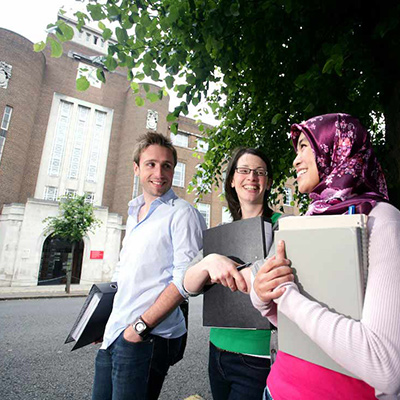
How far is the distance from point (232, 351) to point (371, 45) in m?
3.26

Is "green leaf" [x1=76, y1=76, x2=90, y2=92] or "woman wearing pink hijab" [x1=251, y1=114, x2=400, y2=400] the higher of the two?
"green leaf" [x1=76, y1=76, x2=90, y2=92]

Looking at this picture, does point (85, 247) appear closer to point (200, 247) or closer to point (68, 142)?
point (68, 142)

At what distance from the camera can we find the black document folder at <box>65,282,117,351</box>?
166cm

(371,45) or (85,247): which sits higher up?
(371,45)

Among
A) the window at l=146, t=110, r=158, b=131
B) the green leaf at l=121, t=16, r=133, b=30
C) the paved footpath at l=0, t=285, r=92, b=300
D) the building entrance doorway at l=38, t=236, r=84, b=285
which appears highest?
the window at l=146, t=110, r=158, b=131

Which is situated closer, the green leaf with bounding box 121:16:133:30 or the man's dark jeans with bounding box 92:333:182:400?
the man's dark jeans with bounding box 92:333:182:400

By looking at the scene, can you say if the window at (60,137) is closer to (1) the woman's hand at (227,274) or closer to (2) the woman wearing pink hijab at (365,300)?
(1) the woman's hand at (227,274)

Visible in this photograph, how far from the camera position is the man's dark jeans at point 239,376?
1.33m

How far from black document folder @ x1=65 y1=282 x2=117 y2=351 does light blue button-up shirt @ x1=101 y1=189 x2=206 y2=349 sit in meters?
0.10

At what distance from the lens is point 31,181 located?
2159 cm

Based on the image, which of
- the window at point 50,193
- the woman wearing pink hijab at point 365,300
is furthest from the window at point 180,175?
the woman wearing pink hijab at point 365,300

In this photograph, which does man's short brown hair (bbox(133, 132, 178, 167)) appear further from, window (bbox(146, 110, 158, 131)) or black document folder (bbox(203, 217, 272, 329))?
window (bbox(146, 110, 158, 131))

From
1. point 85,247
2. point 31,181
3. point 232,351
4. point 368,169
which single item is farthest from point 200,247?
point 31,181

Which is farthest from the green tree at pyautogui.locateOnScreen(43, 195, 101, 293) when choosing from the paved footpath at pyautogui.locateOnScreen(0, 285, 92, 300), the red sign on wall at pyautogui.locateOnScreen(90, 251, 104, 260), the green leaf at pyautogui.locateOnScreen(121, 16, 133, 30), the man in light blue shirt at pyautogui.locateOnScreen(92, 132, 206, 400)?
the man in light blue shirt at pyautogui.locateOnScreen(92, 132, 206, 400)
